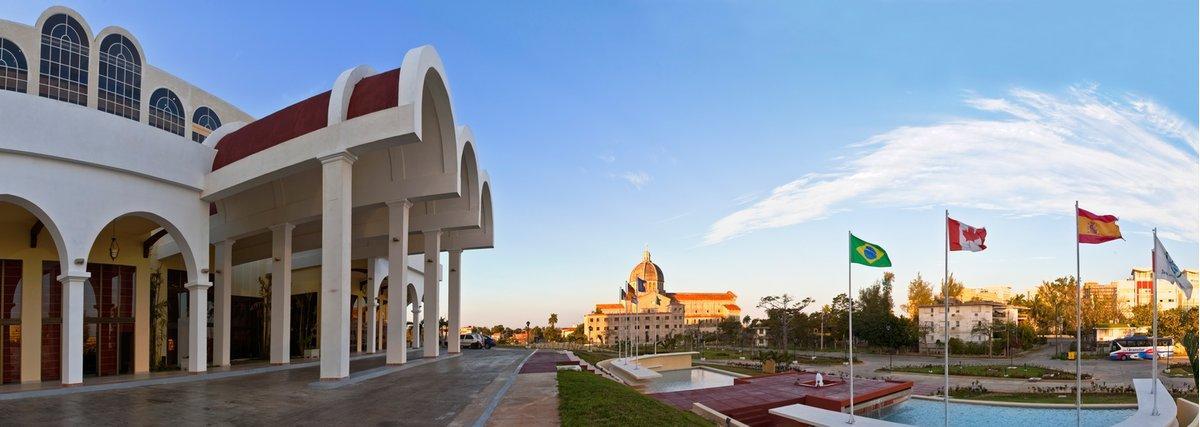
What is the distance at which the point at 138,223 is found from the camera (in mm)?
21859

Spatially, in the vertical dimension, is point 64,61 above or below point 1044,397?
above

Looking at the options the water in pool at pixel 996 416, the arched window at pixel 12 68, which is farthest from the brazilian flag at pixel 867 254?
the arched window at pixel 12 68

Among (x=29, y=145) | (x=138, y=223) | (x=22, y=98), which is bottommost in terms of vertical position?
(x=138, y=223)

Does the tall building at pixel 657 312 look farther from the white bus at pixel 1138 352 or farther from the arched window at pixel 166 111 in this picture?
the arched window at pixel 166 111

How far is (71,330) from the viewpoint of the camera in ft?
54.4

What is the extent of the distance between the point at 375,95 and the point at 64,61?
22.6m

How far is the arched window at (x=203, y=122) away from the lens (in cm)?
3672

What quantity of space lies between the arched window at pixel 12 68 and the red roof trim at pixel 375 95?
68.8ft

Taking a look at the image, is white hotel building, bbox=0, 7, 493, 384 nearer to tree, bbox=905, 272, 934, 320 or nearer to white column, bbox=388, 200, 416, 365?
white column, bbox=388, 200, 416, 365

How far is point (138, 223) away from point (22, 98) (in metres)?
6.73

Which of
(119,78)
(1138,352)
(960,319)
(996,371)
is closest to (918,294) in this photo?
(960,319)

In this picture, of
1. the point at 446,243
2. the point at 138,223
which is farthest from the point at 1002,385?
the point at 138,223

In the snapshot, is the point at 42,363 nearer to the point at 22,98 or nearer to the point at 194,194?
the point at 194,194

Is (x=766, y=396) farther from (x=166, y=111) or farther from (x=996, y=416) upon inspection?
(x=166, y=111)
